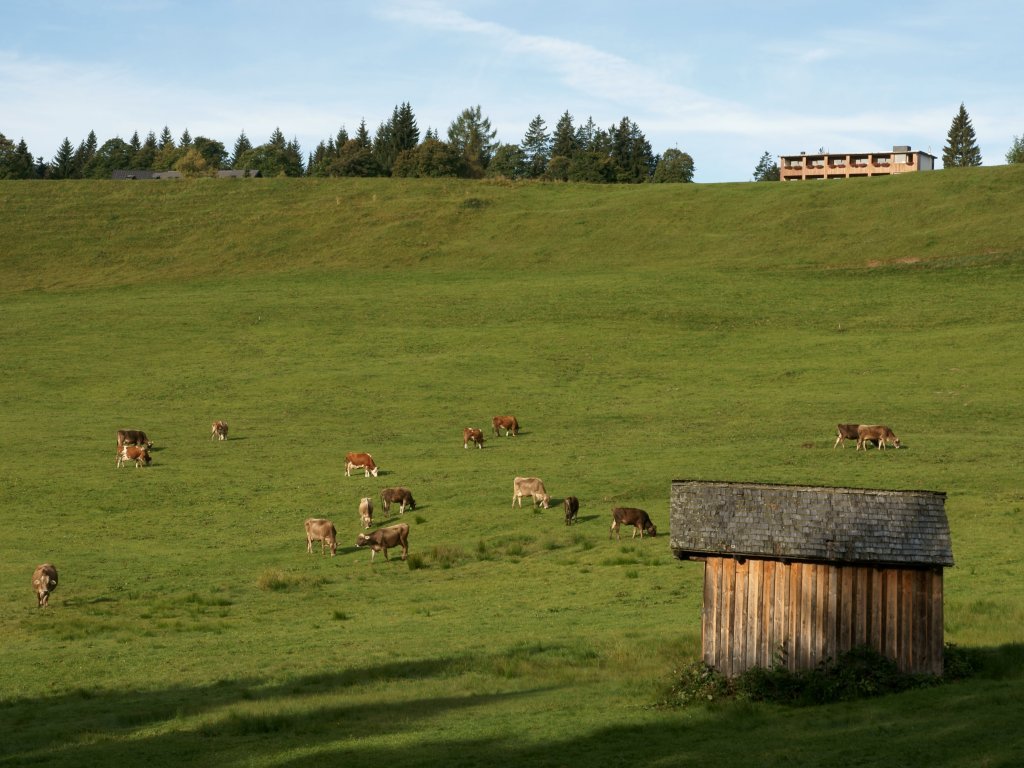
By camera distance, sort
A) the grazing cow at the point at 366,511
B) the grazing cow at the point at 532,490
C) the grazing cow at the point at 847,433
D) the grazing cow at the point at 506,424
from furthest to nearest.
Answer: the grazing cow at the point at 506,424
the grazing cow at the point at 847,433
the grazing cow at the point at 532,490
the grazing cow at the point at 366,511

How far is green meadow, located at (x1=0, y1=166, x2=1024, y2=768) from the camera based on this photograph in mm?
20516

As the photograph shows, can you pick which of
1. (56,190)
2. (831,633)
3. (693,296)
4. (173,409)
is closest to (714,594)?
(831,633)

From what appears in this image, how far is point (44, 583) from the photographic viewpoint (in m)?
30.6

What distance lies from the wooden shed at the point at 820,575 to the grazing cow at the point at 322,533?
16275 mm

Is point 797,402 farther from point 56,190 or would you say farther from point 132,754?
point 56,190

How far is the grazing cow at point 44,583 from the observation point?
30.6 metres

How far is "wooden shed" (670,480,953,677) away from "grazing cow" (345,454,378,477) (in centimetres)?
2386

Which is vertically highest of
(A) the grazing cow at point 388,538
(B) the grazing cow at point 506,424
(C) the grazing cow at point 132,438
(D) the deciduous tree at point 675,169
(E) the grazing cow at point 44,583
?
(D) the deciduous tree at point 675,169

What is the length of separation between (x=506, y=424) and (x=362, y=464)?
26.5 feet

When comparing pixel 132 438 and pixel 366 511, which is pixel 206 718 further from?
pixel 132 438

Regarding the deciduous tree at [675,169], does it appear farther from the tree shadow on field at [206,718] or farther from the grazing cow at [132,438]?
the tree shadow on field at [206,718]

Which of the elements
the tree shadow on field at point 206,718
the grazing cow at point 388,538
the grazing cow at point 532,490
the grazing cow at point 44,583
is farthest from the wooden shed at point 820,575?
the grazing cow at point 532,490

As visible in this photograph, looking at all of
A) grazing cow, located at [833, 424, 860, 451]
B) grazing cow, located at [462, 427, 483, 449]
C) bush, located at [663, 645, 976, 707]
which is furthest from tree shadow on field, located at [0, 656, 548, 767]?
grazing cow, located at [833, 424, 860, 451]

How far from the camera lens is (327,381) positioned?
60625mm
